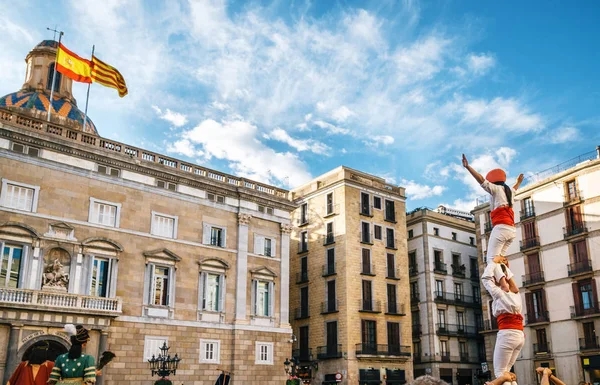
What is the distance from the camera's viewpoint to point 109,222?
3075 cm

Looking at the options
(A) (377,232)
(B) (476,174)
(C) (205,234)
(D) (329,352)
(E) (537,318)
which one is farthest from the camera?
(A) (377,232)

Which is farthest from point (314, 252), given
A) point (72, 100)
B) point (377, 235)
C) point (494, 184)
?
point (494, 184)

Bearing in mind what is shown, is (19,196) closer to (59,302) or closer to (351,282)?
(59,302)

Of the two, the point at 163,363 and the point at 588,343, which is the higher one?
the point at 588,343

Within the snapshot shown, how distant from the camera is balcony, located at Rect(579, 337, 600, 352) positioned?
130 ft

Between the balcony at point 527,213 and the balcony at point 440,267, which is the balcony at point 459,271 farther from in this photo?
the balcony at point 527,213

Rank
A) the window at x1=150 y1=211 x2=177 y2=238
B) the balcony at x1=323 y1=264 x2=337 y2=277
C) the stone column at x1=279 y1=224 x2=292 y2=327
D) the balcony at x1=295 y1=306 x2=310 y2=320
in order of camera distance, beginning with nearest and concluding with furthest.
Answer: the window at x1=150 y1=211 x2=177 y2=238 < the stone column at x1=279 y1=224 x2=292 y2=327 < the balcony at x1=323 y1=264 x2=337 y2=277 < the balcony at x1=295 y1=306 x2=310 y2=320

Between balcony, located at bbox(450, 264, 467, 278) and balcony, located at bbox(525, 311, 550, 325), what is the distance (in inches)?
329

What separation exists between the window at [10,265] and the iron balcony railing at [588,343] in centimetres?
3482

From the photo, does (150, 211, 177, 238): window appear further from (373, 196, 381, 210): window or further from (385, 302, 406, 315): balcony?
(373, 196, 381, 210): window

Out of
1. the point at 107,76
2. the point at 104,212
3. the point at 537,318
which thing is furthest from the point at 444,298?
the point at 107,76

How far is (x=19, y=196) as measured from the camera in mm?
28062

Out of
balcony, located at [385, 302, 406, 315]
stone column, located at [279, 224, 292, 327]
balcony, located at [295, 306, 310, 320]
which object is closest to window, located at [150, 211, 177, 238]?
stone column, located at [279, 224, 292, 327]

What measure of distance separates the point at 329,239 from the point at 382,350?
896 cm
